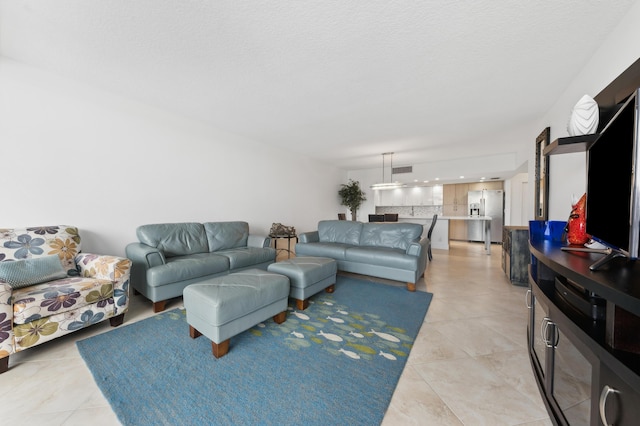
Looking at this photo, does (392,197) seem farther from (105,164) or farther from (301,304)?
(105,164)

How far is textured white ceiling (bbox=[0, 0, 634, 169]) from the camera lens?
152 cm

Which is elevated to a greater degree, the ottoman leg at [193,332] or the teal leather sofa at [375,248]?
the teal leather sofa at [375,248]

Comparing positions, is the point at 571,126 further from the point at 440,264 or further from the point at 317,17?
the point at 440,264

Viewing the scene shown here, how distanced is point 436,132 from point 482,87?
147cm

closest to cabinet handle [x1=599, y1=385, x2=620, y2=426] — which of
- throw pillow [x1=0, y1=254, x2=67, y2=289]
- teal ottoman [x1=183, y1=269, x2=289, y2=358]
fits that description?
teal ottoman [x1=183, y1=269, x2=289, y2=358]

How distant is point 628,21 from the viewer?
1.49 m

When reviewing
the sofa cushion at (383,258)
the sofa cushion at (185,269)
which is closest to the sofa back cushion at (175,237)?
the sofa cushion at (185,269)

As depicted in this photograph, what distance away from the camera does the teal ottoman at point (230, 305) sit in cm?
161

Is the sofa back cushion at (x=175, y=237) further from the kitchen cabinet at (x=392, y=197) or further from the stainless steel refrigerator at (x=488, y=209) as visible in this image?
the stainless steel refrigerator at (x=488, y=209)

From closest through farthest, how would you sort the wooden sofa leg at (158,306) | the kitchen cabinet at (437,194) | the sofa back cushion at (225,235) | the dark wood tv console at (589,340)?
the dark wood tv console at (589,340) < the wooden sofa leg at (158,306) < the sofa back cushion at (225,235) < the kitchen cabinet at (437,194)

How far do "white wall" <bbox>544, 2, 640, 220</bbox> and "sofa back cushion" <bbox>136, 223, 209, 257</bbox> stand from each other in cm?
428

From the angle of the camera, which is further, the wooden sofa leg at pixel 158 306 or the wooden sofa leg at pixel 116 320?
the wooden sofa leg at pixel 158 306

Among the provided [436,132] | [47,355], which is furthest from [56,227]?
[436,132]

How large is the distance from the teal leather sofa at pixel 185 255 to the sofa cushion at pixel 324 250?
0.58 metres
